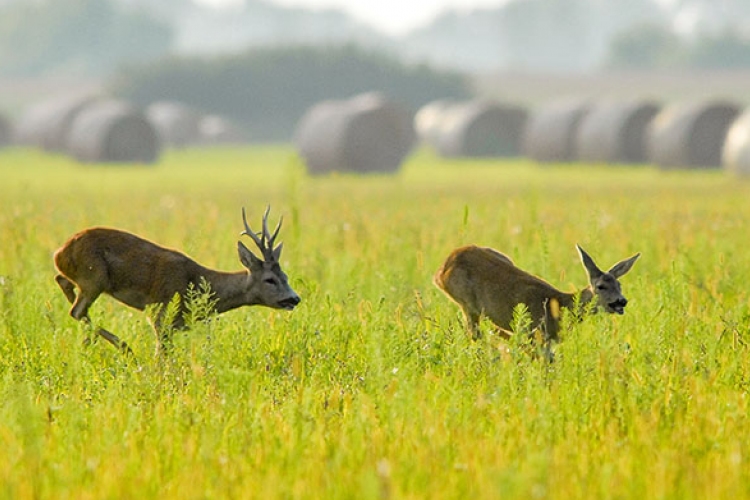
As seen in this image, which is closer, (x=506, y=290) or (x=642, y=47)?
(x=506, y=290)

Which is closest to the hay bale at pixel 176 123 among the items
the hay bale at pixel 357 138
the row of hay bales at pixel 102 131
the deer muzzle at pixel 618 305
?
the row of hay bales at pixel 102 131

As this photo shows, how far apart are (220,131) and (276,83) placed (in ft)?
13.9

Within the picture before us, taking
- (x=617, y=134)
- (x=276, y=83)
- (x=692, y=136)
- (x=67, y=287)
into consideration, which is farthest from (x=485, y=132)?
(x=67, y=287)

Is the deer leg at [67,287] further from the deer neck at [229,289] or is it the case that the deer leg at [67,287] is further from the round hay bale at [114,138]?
the round hay bale at [114,138]

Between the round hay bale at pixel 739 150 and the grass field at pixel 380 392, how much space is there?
14.0 m

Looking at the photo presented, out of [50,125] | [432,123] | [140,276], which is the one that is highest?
[432,123]

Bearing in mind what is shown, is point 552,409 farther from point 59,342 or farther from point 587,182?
point 587,182

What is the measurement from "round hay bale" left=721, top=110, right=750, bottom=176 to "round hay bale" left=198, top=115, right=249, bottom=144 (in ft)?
110

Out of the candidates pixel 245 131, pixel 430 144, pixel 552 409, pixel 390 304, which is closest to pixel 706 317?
pixel 390 304

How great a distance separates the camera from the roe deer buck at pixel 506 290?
7.27 m

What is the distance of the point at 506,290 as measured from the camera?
25.2 ft

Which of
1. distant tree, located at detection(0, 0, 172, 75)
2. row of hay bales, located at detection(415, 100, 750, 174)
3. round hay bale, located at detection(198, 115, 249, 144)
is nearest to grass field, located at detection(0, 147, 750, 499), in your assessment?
row of hay bales, located at detection(415, 100, 750, 174)

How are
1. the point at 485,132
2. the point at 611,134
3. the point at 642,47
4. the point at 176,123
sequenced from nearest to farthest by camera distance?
1. the point at 611,134
2. the point at 485,132
3. the point at 176,123
4. the point at 642,47

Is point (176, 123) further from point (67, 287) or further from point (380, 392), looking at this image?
point (380, 392)
